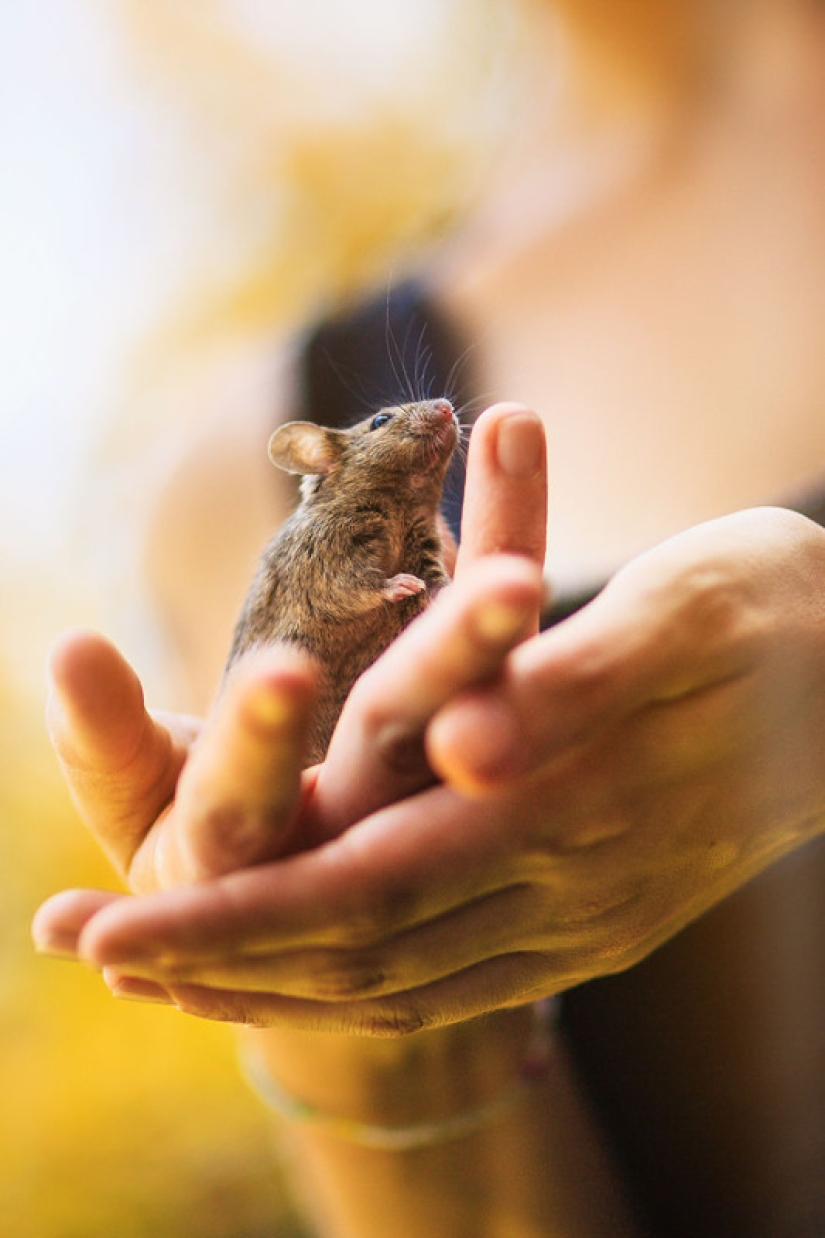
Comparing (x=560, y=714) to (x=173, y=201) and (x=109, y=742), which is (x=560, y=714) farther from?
(x=173, y=201)

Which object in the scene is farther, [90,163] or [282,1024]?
[90,163]

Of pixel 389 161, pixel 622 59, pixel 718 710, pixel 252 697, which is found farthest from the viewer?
pixel 622 59

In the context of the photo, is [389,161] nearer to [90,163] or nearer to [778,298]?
[90,163]

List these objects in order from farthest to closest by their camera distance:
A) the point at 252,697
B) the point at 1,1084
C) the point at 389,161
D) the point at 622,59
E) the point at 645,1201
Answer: the point at 1,1084, the point at 645,1201, the point at 622,59, the point at 389,161, the point at 252,697

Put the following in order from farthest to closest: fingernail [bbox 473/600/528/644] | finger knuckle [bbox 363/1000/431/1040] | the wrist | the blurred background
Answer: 1. the wrist
2. the blurred background
3. finger knuckle [bbox 363/1000/431/1040]
4. fingernail [bbox 473/600/528/644]

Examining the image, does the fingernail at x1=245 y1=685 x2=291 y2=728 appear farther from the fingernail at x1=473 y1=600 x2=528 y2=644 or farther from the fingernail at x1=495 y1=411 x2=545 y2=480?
the fingernail at x1=495 y1=411 x2=545 y2=480

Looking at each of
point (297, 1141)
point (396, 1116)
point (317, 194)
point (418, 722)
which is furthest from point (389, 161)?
point (297, 1141)

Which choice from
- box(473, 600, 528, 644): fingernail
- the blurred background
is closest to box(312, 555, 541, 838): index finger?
box(473, 600, 528, 644): fingernail

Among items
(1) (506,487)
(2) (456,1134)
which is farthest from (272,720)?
(2) (456,1134)
